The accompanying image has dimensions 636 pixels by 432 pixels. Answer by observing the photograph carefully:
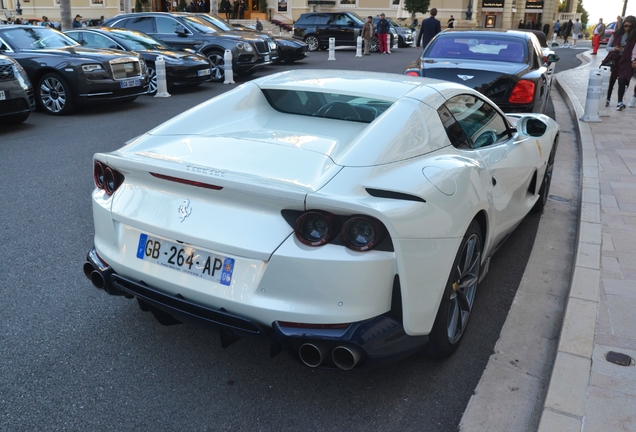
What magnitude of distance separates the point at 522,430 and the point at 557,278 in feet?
6.55

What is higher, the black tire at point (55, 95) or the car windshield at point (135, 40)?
the car windshield at point (135, 40)

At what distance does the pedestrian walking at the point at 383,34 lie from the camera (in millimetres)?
27359

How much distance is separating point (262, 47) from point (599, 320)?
14.3 m

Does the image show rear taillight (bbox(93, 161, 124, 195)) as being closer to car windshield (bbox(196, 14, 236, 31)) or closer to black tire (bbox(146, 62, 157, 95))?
black tire (bbox(146, 62, 157, 95))

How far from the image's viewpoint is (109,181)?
3.24m

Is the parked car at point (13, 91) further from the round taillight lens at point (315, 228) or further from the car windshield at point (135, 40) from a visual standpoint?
the round taillight lens at point (315, 228)

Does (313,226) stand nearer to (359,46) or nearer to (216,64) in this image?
(216,64)

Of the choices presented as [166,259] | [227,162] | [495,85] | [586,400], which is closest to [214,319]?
[166,259]

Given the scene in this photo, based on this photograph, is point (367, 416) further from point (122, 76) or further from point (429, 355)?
point (122, 76)

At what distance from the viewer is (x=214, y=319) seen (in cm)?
277

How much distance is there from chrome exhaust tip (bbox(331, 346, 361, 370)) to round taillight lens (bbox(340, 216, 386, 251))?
44 cm

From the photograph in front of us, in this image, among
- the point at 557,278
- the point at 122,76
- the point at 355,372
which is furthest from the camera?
the point at 122,76

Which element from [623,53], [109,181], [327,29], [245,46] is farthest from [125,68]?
[327,29]

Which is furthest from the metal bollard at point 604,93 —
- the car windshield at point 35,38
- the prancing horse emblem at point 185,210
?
the prancing horse emblem at point 185,210
